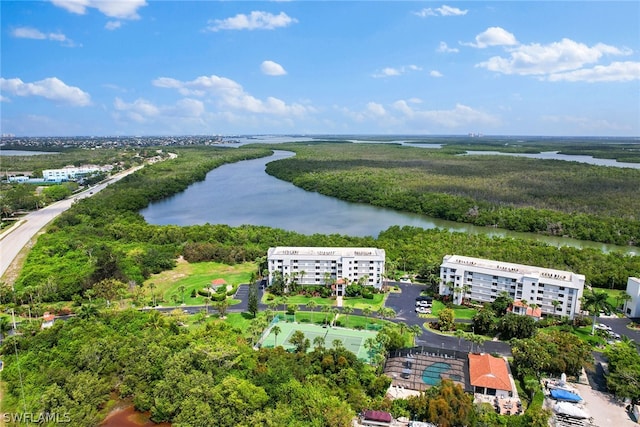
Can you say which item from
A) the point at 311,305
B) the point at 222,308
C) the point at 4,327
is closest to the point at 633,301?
the point at 311,305

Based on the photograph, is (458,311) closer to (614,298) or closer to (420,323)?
(420,323)

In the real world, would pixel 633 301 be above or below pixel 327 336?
above

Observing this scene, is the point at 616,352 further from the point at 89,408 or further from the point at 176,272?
the point at 176,272

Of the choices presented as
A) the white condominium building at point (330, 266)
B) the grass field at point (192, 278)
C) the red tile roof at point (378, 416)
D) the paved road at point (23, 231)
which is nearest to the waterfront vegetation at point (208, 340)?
the grass field at point (192, 278)

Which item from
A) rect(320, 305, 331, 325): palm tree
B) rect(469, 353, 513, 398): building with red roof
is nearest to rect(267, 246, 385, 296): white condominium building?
rect(320, 305, 331, 325): palm tree

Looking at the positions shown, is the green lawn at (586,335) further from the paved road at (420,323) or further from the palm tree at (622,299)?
the paved road at (420,323)

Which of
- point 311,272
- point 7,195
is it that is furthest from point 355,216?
point 7,195
